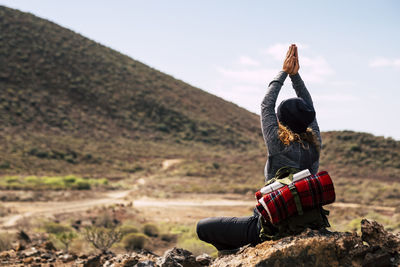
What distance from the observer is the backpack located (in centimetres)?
254

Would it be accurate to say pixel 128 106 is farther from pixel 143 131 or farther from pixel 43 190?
pixel 43 190

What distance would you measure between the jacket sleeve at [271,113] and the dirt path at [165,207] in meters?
14.6

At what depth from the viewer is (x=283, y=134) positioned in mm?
2789

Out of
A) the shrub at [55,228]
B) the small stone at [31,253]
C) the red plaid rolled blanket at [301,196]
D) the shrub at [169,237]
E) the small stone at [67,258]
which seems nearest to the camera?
the red plaid rolled blanket at [301,196]

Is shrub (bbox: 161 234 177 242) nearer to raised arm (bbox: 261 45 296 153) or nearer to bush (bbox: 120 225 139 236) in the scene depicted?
bush (bbox: 120 225 139 236)

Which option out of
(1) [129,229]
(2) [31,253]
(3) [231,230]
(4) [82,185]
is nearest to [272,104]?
(3) [231,230]

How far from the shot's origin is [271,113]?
291cm

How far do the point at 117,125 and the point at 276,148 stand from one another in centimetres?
4850

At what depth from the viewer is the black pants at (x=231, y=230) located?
2949 millimetres

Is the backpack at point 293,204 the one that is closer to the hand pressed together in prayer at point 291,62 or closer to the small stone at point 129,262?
the hand pressed together in prayer at point 291,62

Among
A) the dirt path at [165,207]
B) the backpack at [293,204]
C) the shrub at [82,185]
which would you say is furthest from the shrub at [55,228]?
the backpack at [293,204]

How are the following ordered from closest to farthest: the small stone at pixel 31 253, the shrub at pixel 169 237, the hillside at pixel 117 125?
the small stone at pixel 31 253, the shrub at pixel 169 237, the hillside at pixel 117 125

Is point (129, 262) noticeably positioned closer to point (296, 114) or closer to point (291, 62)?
point (296, 114)

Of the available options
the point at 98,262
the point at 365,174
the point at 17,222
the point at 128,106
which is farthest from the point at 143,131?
the point at 98,262
